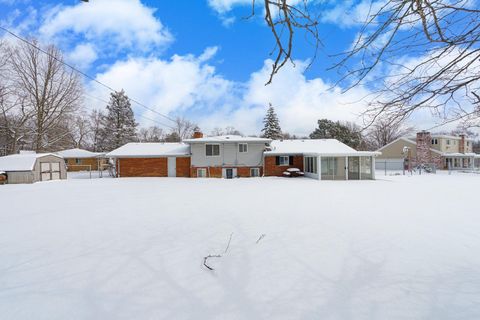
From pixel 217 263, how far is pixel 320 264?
1718 millimetres

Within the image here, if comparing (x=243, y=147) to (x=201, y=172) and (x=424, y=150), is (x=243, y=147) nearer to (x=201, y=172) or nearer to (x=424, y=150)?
(x=201, y=172)

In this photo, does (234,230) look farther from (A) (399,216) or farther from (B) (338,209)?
(A) (399,216)

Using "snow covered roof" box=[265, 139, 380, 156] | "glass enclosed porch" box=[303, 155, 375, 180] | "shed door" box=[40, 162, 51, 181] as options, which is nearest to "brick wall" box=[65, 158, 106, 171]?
"shed door" box=[40, 162, 51, 181]

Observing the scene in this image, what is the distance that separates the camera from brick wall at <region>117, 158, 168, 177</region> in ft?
71.9

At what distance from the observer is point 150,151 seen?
2272 cm

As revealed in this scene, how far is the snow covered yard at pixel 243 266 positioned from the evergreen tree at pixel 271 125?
35421 millimetres

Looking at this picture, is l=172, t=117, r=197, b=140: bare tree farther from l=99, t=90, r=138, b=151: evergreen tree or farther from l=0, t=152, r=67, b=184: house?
l=0, t=152, r=67, b=184: house

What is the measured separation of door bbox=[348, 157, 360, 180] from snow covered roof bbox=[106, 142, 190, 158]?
1379 centimetres

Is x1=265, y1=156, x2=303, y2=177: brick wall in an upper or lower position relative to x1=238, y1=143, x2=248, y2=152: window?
lower

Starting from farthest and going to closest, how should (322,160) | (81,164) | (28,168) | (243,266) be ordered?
(81,164) < (322,160) < (28,168) < (243,266)

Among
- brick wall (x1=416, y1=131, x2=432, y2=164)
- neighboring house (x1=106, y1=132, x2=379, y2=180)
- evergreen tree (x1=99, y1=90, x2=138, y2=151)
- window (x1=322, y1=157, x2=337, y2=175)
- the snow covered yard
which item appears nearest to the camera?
the snow covered yard

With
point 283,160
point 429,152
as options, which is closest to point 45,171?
point 283,160

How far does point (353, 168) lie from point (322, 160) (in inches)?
108

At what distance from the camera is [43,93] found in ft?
81.3
